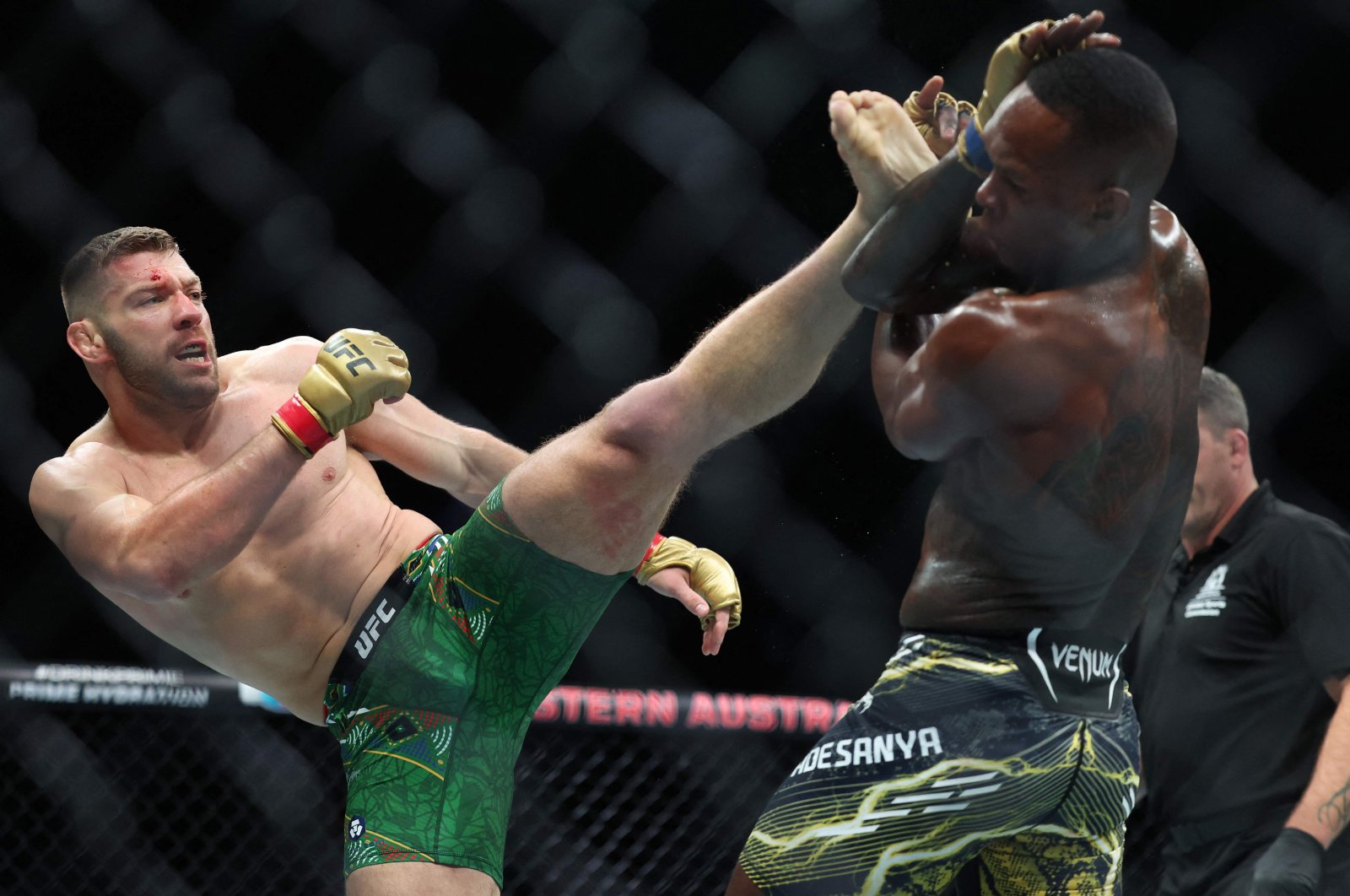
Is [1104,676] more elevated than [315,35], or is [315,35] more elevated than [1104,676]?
[1104,676]

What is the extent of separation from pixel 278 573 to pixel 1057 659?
1292 millimetres

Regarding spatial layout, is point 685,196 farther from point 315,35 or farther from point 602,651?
point 602,651

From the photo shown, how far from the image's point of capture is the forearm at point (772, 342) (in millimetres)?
1793

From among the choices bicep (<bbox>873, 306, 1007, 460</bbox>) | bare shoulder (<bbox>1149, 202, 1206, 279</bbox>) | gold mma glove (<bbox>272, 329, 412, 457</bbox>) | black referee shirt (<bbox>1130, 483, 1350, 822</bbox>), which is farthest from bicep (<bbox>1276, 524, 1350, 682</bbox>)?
gold mma glove (<bbox>272, 329, 412, 457</bbox>)

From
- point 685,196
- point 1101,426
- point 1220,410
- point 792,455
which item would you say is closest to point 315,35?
point 685,196

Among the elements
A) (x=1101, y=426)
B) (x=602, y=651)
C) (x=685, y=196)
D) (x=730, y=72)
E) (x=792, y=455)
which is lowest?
(x=602, y=651)

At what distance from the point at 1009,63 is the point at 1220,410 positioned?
1350 mm

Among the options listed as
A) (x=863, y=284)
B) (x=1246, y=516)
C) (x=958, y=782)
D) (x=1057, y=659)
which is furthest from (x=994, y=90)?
(x=1246, y=516)

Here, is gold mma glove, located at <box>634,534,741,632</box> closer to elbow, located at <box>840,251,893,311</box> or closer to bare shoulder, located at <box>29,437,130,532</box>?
elbow, located at <box>840,251,893,311</box>

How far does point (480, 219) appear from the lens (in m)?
4.00

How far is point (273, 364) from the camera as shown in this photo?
2.50m

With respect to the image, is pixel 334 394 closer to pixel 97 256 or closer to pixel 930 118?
pixel 97 256

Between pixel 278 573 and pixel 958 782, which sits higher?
pixel 958 782

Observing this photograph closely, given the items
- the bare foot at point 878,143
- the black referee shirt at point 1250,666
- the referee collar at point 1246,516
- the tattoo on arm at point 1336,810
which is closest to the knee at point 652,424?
the bare foot at point 878,143
